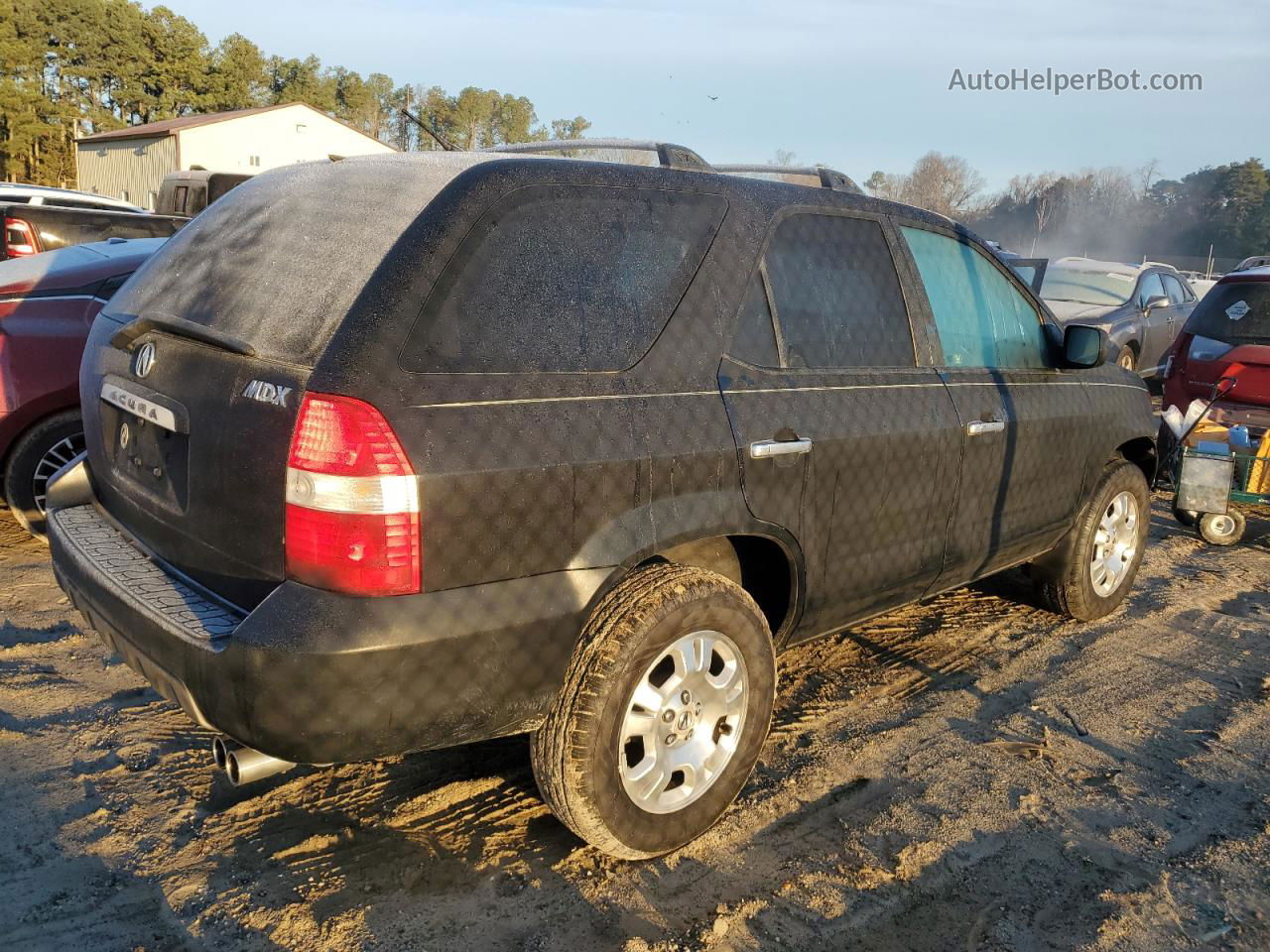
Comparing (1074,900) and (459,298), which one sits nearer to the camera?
(459,298)

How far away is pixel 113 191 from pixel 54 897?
49630 millimetres

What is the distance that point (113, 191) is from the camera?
45062 millimetres

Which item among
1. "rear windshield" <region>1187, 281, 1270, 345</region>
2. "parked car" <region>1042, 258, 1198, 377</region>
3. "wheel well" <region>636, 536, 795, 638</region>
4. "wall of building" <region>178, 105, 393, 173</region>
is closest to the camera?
"wheel well" <region>636, 536, 795, 638</region>

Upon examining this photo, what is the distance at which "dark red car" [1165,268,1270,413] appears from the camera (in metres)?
7.01

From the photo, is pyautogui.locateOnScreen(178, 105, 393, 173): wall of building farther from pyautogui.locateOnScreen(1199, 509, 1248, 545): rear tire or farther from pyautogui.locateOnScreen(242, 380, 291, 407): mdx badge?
pyautogui.locateOnScreen(242, 380, 291, 407): mdx badge

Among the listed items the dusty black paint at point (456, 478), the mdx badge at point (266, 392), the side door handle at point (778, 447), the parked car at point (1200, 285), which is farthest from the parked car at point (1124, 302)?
the mdx badge at point (266, 392)

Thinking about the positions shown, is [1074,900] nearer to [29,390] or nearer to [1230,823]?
[1230,823]

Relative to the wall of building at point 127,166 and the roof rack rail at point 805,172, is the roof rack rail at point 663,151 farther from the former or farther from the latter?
the wall of building at point 127,166

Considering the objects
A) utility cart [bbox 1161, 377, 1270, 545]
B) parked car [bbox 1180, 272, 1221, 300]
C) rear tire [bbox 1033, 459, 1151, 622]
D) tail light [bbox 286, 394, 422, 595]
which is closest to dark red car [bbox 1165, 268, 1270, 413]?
utility cart [bbox 1161, 377, 1270, 545]

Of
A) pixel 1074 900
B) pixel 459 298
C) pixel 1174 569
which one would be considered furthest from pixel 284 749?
pixel 1174 569

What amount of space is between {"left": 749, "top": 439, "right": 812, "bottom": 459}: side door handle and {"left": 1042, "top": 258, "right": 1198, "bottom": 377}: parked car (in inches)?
393

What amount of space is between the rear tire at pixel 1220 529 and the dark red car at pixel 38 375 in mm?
6665

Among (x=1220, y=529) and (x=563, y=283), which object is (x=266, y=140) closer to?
(x=1220, y=529)

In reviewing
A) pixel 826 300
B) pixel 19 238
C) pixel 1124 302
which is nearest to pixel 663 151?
pixel 826 300
